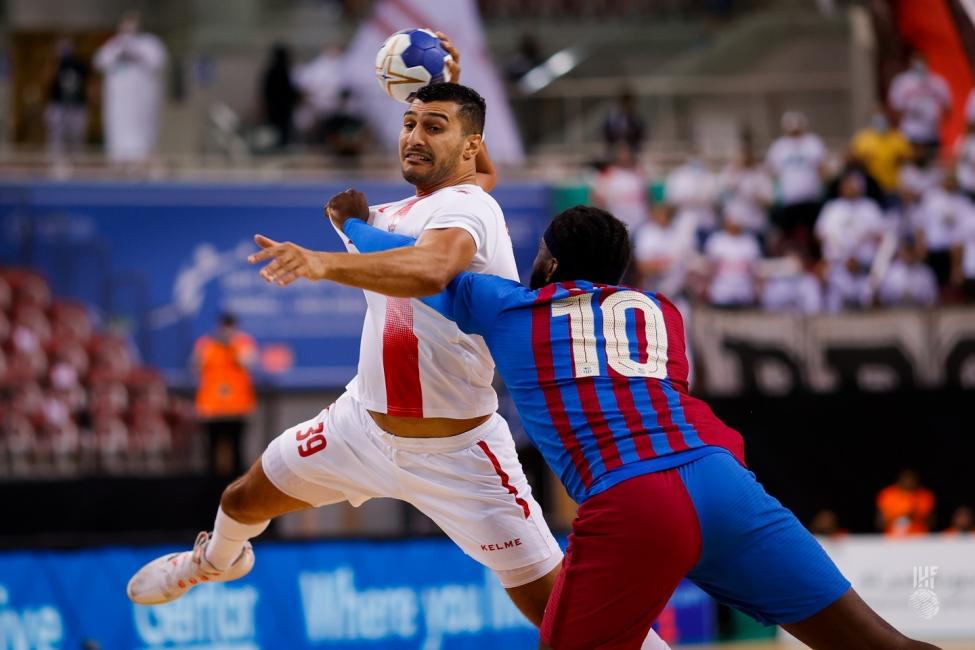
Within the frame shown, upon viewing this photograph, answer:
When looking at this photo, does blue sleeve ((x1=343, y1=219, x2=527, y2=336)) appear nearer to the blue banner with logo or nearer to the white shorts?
the white shorts

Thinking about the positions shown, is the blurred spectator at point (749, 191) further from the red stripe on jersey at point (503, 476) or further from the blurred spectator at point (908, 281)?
the red stripe on jersey at point (503, 476)

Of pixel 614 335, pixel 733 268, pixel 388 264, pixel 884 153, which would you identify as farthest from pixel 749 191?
pixel 388 264

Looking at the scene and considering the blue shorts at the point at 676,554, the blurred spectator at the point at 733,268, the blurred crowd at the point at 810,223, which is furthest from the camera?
the blurred crowd at the point at 810,223

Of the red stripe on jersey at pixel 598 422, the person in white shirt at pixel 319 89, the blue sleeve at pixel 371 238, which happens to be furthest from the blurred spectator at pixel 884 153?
the red stripe on jersey at pixel 598 422

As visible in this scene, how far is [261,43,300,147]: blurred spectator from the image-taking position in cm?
2175

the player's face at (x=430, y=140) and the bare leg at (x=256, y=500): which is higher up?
the player's face at (x=430, y=140)

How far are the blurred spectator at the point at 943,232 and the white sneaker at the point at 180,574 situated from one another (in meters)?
12.4

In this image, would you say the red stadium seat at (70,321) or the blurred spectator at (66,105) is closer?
the red stadium seat at (70,321)

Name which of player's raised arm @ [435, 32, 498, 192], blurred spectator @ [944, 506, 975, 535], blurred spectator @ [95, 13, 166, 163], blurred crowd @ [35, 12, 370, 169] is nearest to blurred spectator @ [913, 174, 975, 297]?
blurred spectator @ [944, 506, 975, 535]

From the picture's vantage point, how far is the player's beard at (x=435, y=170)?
245 inches

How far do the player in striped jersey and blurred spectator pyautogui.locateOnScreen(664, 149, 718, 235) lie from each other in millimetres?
12939

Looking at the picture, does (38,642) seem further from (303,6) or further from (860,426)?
(303,6)

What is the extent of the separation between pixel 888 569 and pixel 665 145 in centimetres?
1038

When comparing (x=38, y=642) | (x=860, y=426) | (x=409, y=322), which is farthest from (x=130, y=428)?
(x=409, y=322)
